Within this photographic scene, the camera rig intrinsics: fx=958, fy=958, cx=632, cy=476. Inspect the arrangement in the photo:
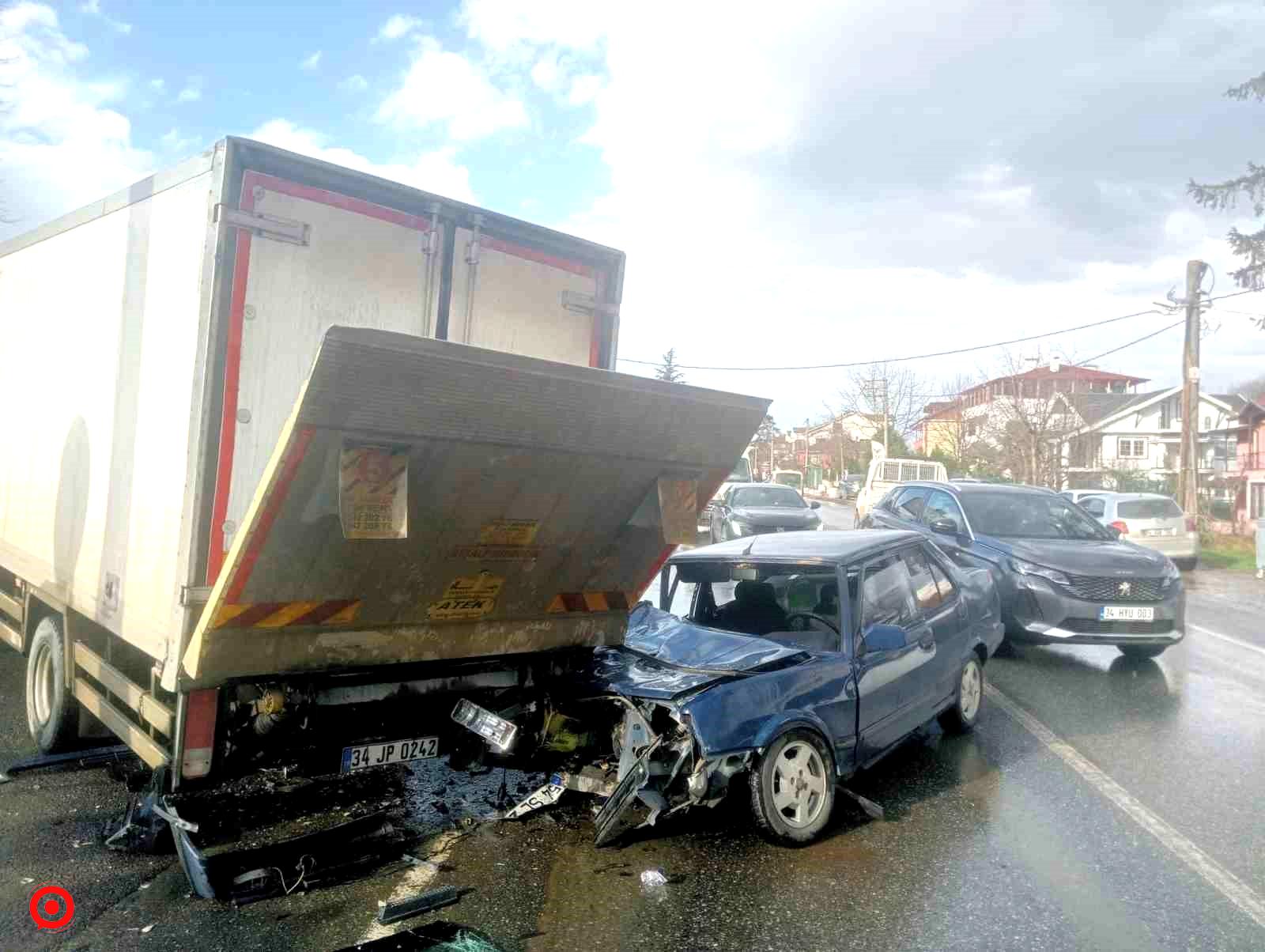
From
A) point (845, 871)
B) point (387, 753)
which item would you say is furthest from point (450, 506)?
point (845, 871)

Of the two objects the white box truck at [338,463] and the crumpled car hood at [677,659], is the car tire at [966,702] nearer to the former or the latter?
the crumpled car hood at [677,659]

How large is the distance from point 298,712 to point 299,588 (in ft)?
2.28

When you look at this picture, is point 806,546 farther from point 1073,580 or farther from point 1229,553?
point 1229,553

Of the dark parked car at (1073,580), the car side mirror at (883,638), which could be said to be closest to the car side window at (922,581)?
the car side mirror at (883,638)

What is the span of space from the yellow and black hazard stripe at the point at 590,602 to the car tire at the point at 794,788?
128 centimetres

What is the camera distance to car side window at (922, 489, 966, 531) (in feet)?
33.4

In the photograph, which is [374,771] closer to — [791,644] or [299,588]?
[299,588]

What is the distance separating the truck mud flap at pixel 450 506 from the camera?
352cm

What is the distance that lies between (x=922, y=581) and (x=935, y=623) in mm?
285

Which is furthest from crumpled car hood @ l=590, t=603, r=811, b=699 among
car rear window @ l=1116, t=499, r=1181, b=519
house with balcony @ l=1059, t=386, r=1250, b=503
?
house with balcony @ l=1059, t=386, r=1250, b=503

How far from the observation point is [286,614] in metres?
4.01

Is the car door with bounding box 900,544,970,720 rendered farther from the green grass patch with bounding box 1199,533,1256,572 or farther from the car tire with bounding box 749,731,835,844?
the green grass patch with bounding box 1199,533,1256,572

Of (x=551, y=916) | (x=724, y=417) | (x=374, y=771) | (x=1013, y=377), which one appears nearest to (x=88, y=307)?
(x=374, y=771)

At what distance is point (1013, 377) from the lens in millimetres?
40375
